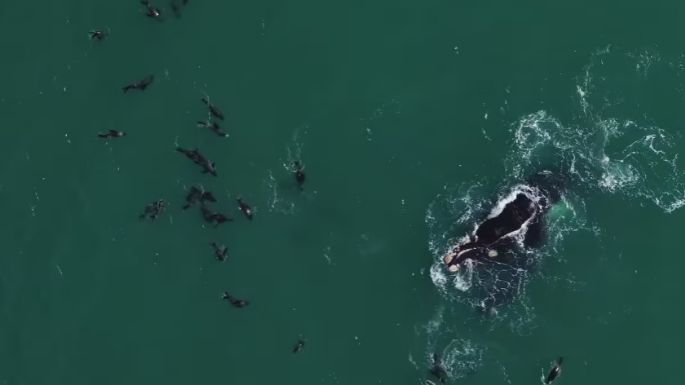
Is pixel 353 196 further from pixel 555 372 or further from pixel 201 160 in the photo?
pixel 555 372

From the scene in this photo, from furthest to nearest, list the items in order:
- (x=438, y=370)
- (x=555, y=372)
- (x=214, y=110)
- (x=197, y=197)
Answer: (x=214, y=110), (x=197, y=197), (x=438, y=370), (x=555, y=372)

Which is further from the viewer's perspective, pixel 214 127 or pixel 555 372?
pixel 214 127

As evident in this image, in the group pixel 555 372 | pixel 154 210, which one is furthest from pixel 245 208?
pixel 555 372

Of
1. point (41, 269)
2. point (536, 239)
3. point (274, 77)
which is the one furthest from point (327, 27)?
point (41, 269)

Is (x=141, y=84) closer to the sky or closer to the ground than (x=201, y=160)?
closer to the sky

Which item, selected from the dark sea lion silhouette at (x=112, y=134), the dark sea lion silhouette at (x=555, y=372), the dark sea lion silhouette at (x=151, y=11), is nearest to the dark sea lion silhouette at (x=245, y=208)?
the dark sea lion silhouette at (x=112, y=134)

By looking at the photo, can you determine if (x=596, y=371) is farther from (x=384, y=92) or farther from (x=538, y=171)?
(x=384, y=92)

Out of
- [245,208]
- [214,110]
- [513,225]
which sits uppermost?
[513,225]

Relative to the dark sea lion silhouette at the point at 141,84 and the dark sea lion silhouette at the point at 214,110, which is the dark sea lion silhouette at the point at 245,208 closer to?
the dark sea lion silhouette at the point at 214,110
